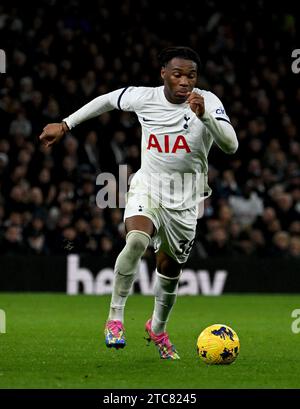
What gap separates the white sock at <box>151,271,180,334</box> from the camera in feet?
29.0

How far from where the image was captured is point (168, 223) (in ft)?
28.3

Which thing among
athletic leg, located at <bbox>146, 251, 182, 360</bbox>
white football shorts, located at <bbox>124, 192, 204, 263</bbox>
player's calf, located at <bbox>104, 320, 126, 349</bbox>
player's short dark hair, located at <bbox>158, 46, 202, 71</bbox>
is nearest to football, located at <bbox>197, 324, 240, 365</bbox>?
athletic leg, located at <bbox>146, 251, 182, 360</bbox>

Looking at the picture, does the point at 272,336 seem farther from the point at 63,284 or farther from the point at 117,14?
the point at 117,14

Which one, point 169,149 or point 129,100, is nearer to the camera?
point 169,149

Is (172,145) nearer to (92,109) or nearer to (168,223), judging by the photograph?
(168,223)

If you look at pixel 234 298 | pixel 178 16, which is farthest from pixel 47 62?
pixel 234 298

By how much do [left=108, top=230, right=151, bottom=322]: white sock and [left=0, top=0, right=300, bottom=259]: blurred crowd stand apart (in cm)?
739

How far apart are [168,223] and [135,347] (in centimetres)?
163

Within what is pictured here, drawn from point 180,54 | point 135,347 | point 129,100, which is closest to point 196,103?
point 180,54

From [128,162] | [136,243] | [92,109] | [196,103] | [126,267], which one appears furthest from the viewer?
[128,162]

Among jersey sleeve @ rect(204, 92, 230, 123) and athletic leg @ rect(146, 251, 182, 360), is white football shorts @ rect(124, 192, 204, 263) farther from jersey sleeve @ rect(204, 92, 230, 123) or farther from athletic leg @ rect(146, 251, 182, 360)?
jersey sleeve @ rect(204, 92, 230, 123)

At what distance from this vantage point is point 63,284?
1759cm

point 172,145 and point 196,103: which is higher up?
point 196,103

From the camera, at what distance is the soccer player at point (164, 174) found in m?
8.25
